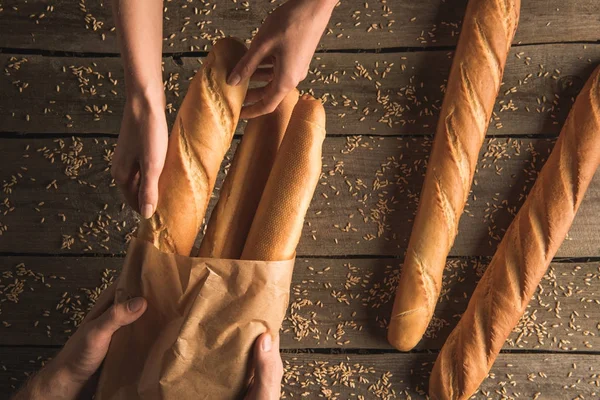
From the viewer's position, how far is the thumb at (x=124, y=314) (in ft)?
2.77

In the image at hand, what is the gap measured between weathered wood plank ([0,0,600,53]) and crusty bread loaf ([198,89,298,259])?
12.3 inches

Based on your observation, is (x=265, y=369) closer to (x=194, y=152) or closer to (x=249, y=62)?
(x=194, y=152)

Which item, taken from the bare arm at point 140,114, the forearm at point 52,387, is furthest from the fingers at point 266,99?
the forearm at point 52,387

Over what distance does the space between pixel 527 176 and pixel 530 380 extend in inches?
20.3

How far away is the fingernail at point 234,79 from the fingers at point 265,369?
0.44m

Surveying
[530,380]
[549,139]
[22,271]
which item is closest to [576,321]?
[530,380]

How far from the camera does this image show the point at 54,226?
1239 mm

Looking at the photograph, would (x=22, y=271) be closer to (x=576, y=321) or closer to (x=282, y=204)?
(x=282, y=204)

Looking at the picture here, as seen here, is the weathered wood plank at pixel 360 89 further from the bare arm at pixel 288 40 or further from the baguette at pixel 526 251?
the bare arm at pixel 288 40

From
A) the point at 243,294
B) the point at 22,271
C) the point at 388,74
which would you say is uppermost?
the point at 388,74

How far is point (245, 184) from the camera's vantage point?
0.98m

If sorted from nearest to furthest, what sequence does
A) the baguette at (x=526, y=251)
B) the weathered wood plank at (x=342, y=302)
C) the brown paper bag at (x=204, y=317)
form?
1. the brown paper bag at (x=204, y=317)
2. the baguette at (x=526, y=251)
3. the weathered wood plank at (x=342, y=302)

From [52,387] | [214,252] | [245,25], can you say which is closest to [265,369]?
[214,252]

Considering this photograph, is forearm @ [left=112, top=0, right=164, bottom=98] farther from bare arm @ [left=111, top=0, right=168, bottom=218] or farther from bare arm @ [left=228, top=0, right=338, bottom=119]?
bare arm @ [left=228, top=0, right=338, bottom=119]
